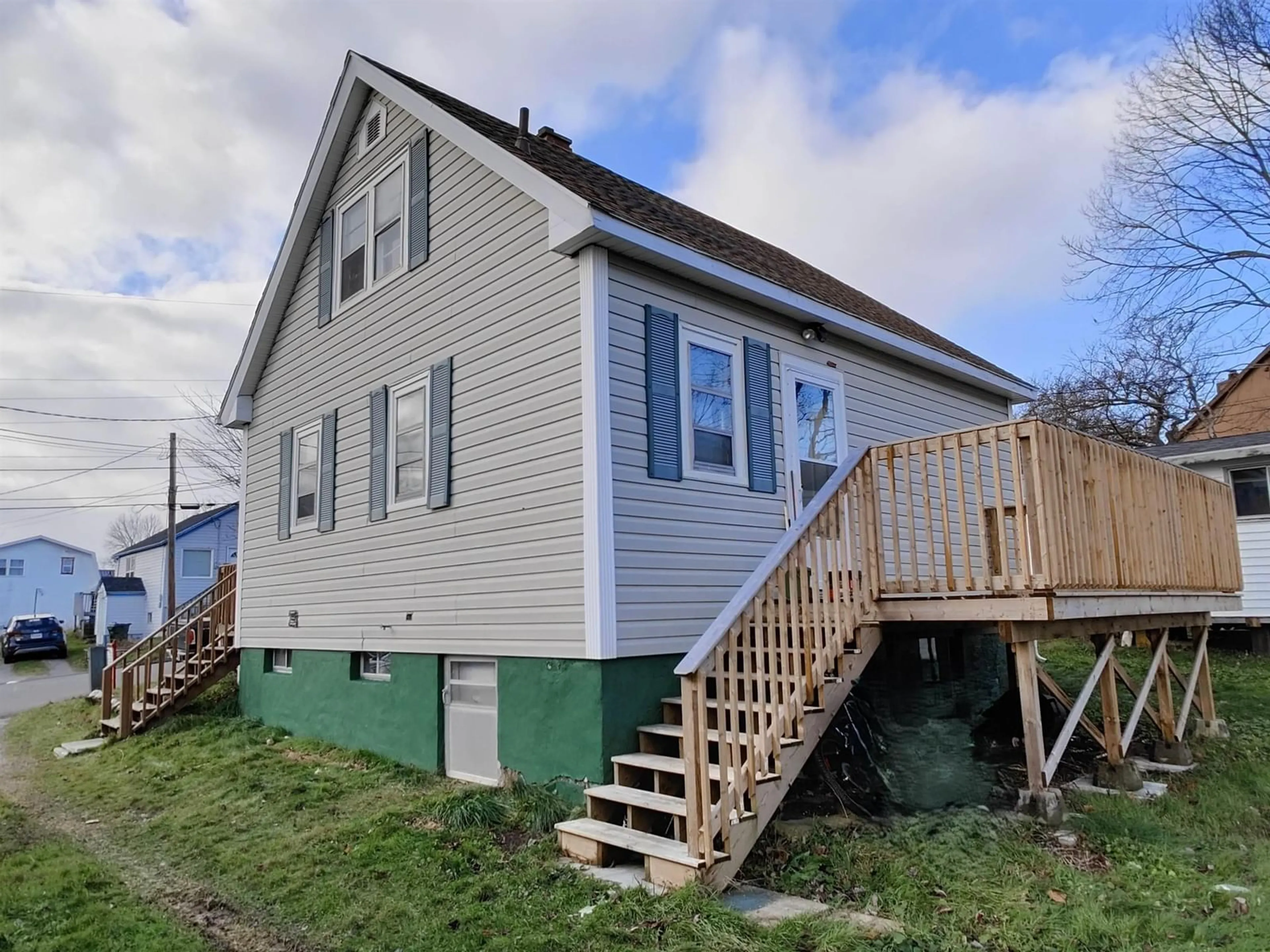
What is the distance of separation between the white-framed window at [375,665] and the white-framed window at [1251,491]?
1536cm

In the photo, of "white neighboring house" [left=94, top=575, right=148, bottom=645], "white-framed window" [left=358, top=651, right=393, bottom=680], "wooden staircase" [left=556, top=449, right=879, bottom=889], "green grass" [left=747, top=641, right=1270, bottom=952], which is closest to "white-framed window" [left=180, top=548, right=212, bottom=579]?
"white neighboring house" [left=94, top=575, right=148, bottom=645]

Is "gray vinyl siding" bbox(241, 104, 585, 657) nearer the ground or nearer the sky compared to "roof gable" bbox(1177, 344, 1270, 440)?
nearer the ground

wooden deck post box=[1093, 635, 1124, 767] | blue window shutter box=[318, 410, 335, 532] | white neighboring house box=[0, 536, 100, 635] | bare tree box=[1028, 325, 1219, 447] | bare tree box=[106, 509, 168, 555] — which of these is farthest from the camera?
bare tree box=[106, 509, 168, 555]

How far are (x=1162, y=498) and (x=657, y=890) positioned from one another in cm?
603

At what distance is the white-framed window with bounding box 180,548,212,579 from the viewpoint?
34531 millimetres

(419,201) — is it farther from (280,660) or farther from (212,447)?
(212,447)

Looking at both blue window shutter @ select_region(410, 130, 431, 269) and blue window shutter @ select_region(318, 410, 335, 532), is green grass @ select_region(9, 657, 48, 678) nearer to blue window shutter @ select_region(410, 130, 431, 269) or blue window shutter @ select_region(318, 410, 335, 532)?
blue window shutter @ select_region(318, 410, 335, 532)

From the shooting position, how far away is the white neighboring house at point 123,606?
1371 inches

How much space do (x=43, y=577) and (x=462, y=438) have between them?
199 ft

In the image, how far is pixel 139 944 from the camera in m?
4.54

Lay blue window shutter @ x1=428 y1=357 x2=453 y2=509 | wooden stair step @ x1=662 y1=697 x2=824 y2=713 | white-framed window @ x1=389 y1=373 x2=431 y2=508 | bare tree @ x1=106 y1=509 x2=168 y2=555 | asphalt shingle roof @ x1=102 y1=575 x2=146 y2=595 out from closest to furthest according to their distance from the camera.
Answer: wooden stair step @ x1=662 y1=697 x2=824 y2=713 < blue window shutter @ x1=428 y1=357 x2=453 y2=509 < white-framed window @ x1=389 y1=373 x2=431 y2=508 < asphalt shingle roof @ x1=102 y1=575 x2=146 y2=595 < bare tree @ x1=106 y1=509 x2=168 y2=555

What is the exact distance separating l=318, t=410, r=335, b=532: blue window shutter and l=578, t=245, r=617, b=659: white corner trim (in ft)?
16.0

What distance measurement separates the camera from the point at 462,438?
26.0 feet

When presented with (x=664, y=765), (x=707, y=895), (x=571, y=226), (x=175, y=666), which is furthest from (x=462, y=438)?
(x=175, y=666)
